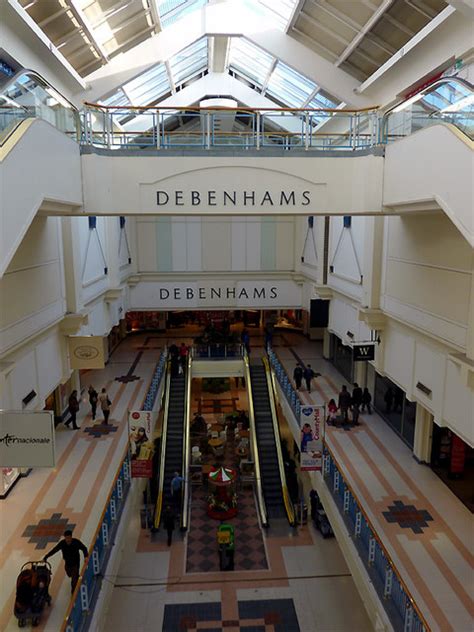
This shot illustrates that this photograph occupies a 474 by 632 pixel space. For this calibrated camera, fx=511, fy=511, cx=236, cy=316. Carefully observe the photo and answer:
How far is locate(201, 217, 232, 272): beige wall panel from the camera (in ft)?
73.1

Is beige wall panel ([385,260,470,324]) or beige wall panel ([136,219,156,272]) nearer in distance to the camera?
beige wall panel ([385,260,470,324])

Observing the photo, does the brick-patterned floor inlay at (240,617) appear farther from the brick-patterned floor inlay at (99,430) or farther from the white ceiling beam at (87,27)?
the white ceiling beam at (87,27)

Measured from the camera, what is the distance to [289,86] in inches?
764

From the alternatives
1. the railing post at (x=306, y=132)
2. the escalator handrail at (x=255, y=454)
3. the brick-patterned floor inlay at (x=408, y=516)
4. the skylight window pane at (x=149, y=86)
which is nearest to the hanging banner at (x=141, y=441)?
the escalator handrail at (x=255, y=454)

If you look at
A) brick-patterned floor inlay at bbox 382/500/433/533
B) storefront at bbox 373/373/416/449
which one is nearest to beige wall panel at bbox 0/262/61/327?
brick-patterned floor inlay at bbox 382/500/433/533

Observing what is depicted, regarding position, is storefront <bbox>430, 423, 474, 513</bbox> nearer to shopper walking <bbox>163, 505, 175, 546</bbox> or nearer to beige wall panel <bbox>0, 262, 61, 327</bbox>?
shopper walking <bbox>163, 505, 175, 546</bbox>

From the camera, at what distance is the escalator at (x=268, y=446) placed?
14734mm

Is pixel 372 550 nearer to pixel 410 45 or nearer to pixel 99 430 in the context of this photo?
pixel 99 430

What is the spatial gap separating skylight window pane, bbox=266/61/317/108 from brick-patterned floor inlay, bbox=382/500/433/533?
1330 centimetres

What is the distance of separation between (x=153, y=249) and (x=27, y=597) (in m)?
16.1

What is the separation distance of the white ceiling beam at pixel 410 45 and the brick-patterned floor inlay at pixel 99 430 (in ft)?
39.9

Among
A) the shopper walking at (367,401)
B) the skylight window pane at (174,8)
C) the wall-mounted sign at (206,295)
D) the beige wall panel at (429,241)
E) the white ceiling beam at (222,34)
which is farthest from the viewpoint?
the wall-mounted sign at (206,295)

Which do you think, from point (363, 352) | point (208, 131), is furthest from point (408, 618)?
point (208, 131)

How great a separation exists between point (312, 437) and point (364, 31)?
10.0 meters
